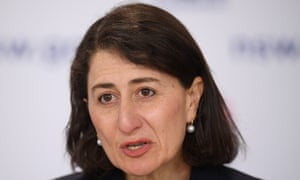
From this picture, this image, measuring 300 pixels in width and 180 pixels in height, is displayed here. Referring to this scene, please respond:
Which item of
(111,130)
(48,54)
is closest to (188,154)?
(111,130)

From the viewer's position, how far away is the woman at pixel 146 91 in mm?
1325

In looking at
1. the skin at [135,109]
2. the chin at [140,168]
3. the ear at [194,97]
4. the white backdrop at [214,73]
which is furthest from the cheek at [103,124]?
the white backdrop at [214,73]

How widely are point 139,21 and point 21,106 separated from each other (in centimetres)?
75

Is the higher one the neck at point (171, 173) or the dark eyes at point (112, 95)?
the dark eyes at point (112, 95)

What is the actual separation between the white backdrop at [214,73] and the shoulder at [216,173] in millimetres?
223

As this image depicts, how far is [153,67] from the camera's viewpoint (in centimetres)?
133

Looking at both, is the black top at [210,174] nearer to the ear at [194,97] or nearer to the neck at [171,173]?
the neck at [171,173]

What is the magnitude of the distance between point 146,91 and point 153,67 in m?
0.07

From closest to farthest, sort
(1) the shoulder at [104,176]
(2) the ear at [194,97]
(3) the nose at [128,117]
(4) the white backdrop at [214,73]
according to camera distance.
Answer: (3) the nose at [128,117], (2) the ear at [194,97], (1) the shoulder at [104,176], (4) the white backdrop at [214,73]

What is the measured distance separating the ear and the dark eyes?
13 centimetres

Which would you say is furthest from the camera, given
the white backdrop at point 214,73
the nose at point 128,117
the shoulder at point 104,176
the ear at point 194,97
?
the white backdrop at point 214,73

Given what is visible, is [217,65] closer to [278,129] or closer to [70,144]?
[278,129]

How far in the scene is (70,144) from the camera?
1.66 meters

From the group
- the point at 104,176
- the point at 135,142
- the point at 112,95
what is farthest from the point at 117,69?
the point at 104,176
